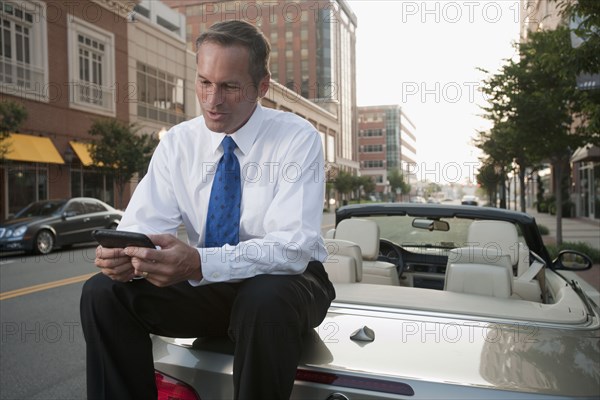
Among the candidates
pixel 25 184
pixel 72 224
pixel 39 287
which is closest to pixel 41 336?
pixel 39 287

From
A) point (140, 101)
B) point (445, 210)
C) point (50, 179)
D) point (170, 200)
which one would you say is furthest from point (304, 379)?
point (140, 101)

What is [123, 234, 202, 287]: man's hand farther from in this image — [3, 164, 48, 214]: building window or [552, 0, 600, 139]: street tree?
[3, 164, 48, 214]: building window

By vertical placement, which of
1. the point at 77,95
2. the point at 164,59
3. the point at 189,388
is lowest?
the point at 189,388

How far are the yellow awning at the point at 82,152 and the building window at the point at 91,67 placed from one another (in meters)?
1.74

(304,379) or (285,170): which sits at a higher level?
(285,170)

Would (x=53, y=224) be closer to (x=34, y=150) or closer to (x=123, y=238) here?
(x=34, y=150)

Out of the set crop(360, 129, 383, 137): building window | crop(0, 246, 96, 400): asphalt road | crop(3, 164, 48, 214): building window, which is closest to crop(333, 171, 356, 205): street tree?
crop(3, 164, 48, 214): building window

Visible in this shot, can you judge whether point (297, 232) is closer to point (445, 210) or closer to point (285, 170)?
point (285, 170)

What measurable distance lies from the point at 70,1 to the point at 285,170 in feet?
83.0

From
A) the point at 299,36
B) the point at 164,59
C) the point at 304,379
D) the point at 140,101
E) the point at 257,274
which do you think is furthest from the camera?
the point at 299,36

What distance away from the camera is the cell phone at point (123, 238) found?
1.57 metres

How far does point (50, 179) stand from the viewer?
72.8 feet

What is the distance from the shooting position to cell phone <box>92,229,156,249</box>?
5.15 ft

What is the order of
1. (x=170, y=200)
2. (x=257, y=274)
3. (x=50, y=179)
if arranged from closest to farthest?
(x=257, y=274) < (x=170, y=200) < (x=50, y=179)
